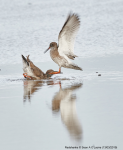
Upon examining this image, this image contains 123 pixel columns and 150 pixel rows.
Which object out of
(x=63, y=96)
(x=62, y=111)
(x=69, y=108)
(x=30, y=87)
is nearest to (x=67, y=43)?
(x=30, y=87)

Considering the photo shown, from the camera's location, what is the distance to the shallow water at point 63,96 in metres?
4.12

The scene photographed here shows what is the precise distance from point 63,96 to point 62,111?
0.99 metres

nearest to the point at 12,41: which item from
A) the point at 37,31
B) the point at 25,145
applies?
the point at 37,31

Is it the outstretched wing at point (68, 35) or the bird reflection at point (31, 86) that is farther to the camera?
the outstretched wing at point (68, 35)

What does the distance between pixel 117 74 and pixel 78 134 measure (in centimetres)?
415

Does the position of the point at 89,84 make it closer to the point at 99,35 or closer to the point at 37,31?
the point at 99,35

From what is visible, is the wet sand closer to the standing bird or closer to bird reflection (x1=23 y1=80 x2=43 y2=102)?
bird reflection (x1=23 y1=80 x2=43 y2=102)

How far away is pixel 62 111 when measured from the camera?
16.9 ft

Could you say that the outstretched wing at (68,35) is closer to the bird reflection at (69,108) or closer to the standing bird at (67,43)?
the standing bird at (67,43)

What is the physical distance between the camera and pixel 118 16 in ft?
64.3

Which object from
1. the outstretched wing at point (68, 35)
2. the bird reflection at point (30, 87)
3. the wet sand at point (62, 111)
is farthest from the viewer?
the outstretched wing at point (68, 35)

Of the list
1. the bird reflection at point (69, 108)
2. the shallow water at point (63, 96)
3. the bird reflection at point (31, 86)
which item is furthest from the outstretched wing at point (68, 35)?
the bird reflection at point (69, 108)

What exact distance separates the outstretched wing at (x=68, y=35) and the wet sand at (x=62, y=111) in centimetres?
76

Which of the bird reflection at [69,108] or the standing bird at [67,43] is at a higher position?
the standing bird at [67,43]
